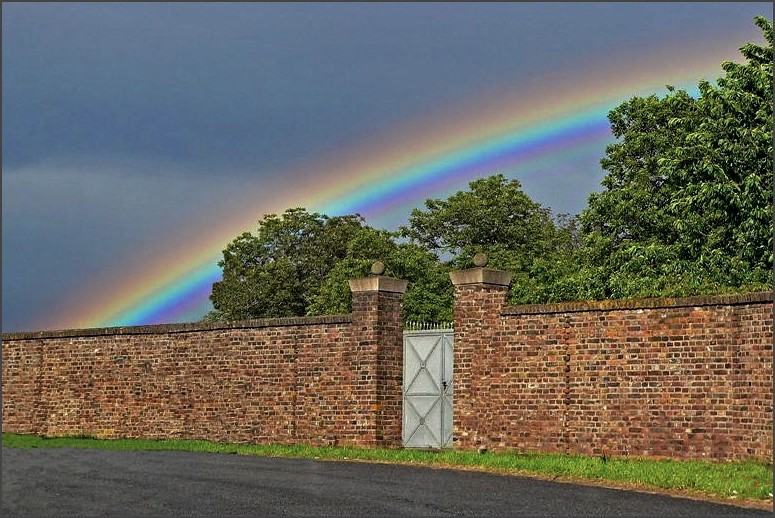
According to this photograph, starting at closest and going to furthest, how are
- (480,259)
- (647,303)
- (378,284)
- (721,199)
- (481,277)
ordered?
(647,303) < (481,277) < (480,259) < (378,284) < (721,199)

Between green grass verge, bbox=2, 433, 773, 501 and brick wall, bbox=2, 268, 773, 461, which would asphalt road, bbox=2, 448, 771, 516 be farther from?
brick wall, bbox=2, 268, 773, 461

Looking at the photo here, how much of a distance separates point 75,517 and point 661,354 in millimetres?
9805

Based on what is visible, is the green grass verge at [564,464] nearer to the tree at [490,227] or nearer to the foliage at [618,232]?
the foliage at [618,232]

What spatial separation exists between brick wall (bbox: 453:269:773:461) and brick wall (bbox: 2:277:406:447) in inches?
77.2

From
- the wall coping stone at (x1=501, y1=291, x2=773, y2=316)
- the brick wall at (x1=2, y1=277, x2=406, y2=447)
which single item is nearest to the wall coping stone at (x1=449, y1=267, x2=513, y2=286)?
the wall coping stone at (x1=501, y1=291, x2=773, y2=316)

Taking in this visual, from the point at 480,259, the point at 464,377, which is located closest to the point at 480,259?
the point at 480,259

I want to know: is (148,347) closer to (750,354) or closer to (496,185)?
(750,354)

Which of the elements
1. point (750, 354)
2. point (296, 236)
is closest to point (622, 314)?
point (750, 354)

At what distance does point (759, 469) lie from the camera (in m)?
14.7

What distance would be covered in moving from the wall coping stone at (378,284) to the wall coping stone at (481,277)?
4.86ft

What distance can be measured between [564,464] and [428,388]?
510 cm

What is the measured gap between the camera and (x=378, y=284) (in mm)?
21062

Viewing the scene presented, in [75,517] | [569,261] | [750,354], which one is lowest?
[75,517]

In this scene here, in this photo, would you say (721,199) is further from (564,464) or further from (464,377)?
(564,464)
